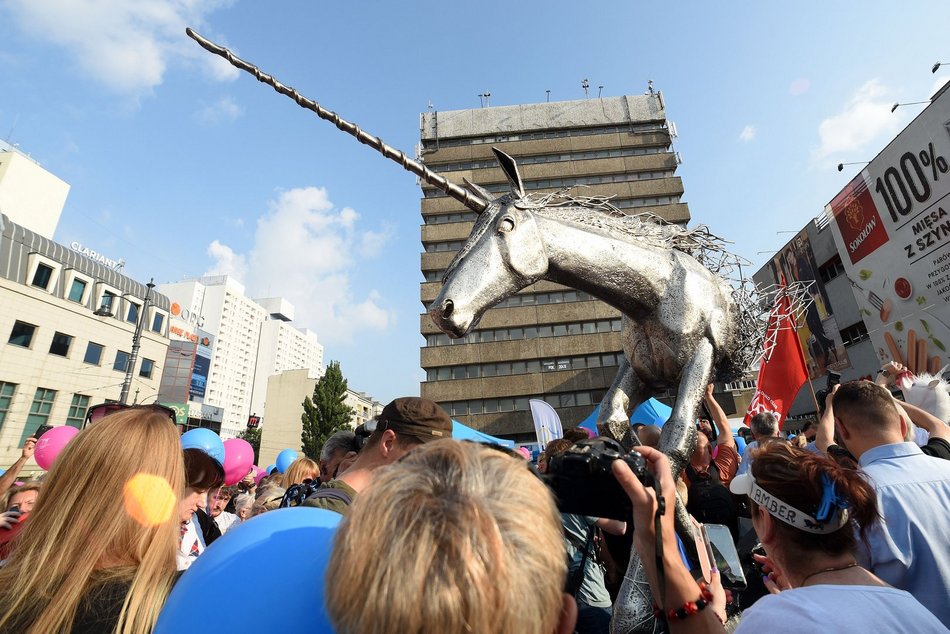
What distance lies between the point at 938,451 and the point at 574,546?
209 cm

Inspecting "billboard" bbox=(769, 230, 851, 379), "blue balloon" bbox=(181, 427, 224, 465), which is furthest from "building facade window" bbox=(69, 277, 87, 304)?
"billboard" bbox=(769, 230, 851, 379)

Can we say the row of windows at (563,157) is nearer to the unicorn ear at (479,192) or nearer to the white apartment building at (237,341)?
the unicorn ear at (479,192)

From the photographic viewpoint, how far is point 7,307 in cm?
2519

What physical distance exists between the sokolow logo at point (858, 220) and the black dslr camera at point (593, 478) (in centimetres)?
2326

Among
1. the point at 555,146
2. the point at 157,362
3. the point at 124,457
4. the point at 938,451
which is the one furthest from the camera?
the point at 555,146

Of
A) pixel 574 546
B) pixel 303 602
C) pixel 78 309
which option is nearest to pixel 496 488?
pixel 303 602

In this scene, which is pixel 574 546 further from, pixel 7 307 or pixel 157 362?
pixel 157 362

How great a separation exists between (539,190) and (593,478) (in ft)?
84.3

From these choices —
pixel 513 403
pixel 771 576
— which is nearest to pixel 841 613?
pixel 771 576

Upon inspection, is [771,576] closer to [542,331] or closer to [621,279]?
[621,279]

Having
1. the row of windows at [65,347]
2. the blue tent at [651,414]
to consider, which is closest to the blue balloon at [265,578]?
the blue tent at [651,414]

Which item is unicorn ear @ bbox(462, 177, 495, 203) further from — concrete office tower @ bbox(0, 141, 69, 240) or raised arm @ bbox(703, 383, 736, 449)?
concrete office tower @ bbox(0, 141, 69, 240)

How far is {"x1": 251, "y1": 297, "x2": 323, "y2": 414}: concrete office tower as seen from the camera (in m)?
114

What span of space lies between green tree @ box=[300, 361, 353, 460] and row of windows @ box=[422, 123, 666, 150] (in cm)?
2057
